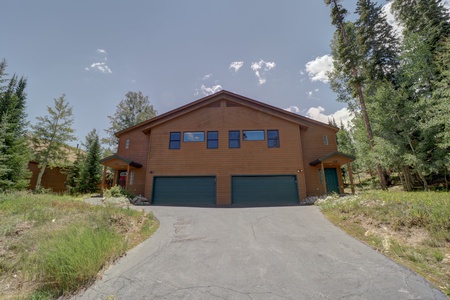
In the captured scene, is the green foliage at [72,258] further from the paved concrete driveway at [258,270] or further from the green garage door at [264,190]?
the green garage door at [264,190]

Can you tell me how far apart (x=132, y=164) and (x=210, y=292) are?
14035 millimetres

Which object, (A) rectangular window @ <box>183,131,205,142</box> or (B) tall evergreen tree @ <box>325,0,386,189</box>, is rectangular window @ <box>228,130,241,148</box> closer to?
(A) rectangular window @ <box>183,131,205,142</box>

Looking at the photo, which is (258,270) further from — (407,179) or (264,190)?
(407,179)

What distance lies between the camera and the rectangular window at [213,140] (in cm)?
1457

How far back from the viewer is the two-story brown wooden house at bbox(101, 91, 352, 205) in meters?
13.6

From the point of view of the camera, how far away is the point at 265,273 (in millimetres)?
3809

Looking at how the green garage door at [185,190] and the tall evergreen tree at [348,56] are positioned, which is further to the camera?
the tall evergreen tree at [348,56]

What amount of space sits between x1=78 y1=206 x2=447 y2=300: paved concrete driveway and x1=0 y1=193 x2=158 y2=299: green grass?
1.32 ft

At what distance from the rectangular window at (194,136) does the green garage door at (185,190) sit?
291 centimetres

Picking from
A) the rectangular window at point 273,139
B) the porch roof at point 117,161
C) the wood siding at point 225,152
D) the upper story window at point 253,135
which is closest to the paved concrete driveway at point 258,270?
the wood siding at point 225,152

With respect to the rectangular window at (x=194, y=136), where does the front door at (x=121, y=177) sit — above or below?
below

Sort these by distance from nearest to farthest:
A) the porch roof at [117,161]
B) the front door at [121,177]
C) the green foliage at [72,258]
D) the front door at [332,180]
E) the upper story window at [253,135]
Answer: the green foliage at [72,258] → the upper story window at [253,135] → the porch roof at [117,161] → the front door at [332,180] → the front door at [121,177]

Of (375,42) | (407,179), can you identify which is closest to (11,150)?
(407,179)

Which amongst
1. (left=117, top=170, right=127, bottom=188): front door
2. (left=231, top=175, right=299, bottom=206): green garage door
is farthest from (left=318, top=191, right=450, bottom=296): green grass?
(left=117, top=170, right=127, bottom=188): front door
